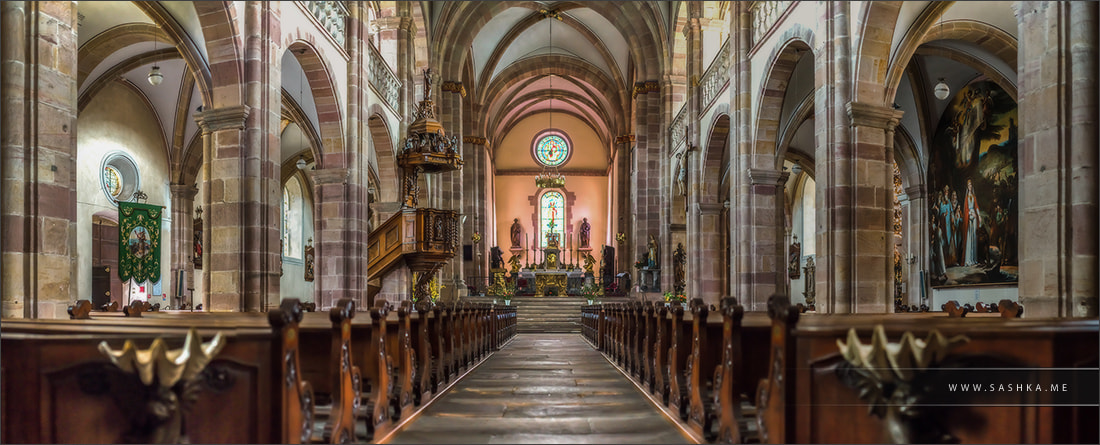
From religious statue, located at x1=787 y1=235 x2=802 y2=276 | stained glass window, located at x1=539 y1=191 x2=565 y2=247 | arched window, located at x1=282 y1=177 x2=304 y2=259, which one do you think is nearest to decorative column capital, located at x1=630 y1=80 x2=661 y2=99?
religious statue, located at x1=787 y1=235 x2=802 y2=276

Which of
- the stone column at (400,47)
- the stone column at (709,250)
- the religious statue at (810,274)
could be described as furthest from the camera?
the religious statue at (810,274)

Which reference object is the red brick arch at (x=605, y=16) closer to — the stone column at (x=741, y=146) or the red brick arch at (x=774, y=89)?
the stone column at (x=741, y=146)

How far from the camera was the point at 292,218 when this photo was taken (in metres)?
26.6

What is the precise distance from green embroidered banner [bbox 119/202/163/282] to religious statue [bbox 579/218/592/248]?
966 inches

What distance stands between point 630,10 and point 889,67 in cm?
1411

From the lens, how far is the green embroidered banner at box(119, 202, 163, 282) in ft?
56.9

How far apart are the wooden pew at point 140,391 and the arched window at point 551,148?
1500 inches

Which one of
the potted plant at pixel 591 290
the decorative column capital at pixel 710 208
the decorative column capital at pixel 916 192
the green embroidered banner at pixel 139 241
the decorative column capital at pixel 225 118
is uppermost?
the decorative column capital at pixel 225 118

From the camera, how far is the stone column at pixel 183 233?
727 inches

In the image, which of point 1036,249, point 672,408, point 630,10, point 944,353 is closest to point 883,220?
point 1036,249

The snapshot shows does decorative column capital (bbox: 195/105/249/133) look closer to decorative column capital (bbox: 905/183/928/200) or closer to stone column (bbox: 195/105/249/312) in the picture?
stone column (bbox: 195/105/249/312)

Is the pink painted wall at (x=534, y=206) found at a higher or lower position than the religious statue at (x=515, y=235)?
higher

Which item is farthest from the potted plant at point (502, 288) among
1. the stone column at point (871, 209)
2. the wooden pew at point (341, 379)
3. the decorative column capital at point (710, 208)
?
the wooden pew at point (341, 379)

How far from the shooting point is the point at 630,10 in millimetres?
23766
